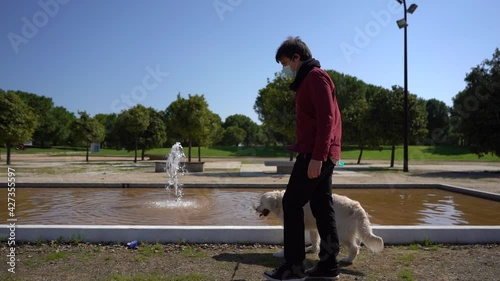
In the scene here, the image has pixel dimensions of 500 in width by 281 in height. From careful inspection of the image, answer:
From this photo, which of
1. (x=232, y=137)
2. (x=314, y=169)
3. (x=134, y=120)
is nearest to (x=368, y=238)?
(x=314, y=169)

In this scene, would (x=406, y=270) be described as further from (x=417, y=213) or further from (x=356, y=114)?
(x=356, y=114)

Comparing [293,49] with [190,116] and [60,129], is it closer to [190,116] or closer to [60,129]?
[190,116]

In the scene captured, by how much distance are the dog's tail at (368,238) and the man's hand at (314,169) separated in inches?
51.7

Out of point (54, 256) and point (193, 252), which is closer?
point (54, 256)

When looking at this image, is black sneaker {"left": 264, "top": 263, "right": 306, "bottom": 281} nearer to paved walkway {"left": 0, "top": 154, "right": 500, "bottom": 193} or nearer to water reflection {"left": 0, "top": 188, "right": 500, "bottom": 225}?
water reflection {"left": 0, "top": 188, "right": 500, "bottom": 225}

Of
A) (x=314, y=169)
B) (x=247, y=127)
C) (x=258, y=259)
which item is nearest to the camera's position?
(x=314, y=169)

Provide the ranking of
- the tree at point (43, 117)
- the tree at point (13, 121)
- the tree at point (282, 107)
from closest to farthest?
the tree at point (282, 107)
the tree at point (13, 121)
the tree at point (43, 117)

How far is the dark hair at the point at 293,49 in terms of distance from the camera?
3873 millimetres

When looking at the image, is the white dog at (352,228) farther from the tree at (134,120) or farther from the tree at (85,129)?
the tree at (85,129)

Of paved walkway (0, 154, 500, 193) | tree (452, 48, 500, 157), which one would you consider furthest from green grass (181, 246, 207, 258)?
tree (452, 48, 500, 157)

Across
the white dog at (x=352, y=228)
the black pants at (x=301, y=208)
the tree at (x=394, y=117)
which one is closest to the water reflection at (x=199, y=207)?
the white dog at (x=352, y=228)

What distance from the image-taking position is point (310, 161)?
3.56m

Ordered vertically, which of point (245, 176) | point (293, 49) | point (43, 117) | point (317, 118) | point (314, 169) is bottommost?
point (245, 176)

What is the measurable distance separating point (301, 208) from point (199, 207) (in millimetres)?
5528
